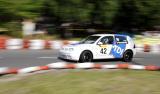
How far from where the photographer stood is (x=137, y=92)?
36.0 feet

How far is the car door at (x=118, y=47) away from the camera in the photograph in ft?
62.6

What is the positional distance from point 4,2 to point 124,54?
1383 centimetres

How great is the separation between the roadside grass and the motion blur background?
1858 cm

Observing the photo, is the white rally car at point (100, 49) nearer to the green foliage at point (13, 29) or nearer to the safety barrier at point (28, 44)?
the safety barrier at point (28, 44)

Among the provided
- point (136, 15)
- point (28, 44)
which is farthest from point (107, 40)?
point (136, 15)

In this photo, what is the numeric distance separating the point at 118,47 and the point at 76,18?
1410cm

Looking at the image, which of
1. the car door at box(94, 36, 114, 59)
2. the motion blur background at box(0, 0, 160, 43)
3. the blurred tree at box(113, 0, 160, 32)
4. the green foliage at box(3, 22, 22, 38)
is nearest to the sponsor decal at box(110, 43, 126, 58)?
the car door at box(94, 36, 114, 59)

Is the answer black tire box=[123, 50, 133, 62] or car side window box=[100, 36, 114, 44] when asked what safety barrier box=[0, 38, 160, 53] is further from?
car side window box=[100, 36, 114, 44]

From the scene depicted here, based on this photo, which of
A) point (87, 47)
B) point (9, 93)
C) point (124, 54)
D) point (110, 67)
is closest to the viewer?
point (9, 93)

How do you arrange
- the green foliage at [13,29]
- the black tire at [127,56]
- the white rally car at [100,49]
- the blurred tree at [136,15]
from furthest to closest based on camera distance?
the blurred tree at [136,15] < the green foliage at [13,29] < the black tire at [127,56] < the white rally car at [100,49]

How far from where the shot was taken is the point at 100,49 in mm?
18547

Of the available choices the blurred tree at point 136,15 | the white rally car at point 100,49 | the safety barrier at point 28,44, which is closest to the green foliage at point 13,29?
the safety barrier at point 28,44

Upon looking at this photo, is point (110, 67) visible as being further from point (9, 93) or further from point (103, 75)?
point (9, 93)

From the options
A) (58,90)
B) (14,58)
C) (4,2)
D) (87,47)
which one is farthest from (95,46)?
(4,2)
